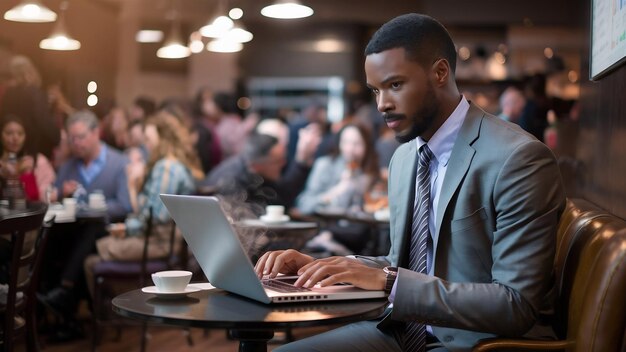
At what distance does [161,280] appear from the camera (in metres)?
2.00

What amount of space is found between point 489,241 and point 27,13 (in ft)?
16.9

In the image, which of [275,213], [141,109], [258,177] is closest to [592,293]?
[275,213]

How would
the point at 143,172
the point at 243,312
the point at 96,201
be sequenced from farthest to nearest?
the point at 143,172, the point at 96,201, the point at 243,312

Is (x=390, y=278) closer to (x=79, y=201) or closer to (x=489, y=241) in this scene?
(x=489, y=241)

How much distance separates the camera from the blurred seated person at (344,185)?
655 cm

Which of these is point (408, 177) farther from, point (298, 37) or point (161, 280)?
point (298, 37)

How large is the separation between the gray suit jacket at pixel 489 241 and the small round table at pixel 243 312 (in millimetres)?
142

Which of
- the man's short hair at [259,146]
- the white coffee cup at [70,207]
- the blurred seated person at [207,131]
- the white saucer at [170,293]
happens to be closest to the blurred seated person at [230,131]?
the blurred seated person at [207,131]

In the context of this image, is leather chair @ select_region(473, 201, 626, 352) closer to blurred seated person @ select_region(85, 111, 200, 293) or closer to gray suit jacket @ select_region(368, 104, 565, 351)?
gray suit jacket @ select_region(368, 104, 565, 351)

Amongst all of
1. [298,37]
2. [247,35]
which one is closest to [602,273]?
[247,35]

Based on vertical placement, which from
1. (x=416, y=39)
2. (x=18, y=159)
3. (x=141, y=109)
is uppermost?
(x=141, y=109)

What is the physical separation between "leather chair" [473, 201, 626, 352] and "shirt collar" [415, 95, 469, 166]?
16.2 inches

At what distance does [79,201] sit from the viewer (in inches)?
243

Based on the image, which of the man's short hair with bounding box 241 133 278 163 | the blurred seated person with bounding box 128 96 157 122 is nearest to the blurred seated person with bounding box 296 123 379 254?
the man's short hair with bounding box 241 133 278 163
